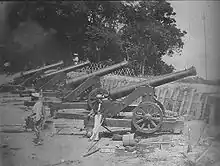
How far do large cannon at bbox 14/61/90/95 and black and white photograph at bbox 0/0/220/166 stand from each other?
0.4 inches

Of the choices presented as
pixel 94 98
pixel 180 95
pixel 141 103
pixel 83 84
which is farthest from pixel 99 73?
pixel 141 103

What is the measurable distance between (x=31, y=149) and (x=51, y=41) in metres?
1.06

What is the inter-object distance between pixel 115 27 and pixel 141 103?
4.09ft

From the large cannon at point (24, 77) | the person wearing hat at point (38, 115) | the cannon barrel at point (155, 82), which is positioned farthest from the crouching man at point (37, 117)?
the cannon barrel at point (155, 82)

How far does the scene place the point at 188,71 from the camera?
3.42 m

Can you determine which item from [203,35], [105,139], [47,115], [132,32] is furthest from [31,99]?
[203,35]

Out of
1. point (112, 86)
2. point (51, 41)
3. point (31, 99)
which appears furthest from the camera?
point (112, 86)

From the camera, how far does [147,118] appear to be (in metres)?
4.23

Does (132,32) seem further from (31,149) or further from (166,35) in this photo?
(31,149)

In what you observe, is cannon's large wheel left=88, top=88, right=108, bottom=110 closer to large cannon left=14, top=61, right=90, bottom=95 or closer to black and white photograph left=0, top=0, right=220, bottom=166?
black and white photograph left=0, top=0, right=220, bottom=166

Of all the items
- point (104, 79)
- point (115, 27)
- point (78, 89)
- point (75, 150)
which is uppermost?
point (115, 27)

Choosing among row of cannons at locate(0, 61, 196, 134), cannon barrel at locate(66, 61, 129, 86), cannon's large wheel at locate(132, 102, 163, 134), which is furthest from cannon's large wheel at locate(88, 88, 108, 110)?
cannon's large wheel at locate(132, 102, 163, 134)

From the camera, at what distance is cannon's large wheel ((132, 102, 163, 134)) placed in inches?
155

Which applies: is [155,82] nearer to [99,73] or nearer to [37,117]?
[99,73]
